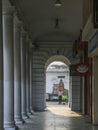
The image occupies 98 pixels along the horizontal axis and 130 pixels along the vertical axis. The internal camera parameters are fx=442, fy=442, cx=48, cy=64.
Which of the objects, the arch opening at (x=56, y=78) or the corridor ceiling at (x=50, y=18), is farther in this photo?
the arch opening at (x=56, y=78)

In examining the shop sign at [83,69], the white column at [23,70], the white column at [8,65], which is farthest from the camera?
the white column at [23,70]

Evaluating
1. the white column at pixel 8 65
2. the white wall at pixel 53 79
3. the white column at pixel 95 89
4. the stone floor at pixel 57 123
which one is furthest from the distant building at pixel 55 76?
the white column at pixel 8 65

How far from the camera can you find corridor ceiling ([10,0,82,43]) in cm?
2315

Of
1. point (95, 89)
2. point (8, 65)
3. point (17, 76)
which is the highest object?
point (8, 65)

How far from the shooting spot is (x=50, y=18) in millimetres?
27812

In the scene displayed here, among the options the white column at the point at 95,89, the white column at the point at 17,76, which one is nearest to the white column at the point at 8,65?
the white column at the point at 17,76

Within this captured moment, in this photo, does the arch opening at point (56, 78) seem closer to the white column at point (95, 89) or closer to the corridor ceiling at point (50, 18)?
the corridor ceiling at point (50, 18)

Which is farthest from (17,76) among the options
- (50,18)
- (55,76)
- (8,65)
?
(55,76)

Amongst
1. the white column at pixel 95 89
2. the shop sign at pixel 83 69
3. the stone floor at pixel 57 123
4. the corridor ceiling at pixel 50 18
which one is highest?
the corridor ceiling at pixel 50 18

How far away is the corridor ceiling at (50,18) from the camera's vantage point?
76.0ft

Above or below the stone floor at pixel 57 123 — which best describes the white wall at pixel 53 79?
above

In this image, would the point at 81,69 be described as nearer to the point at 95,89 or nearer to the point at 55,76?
the point at 95,89

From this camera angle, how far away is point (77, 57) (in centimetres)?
3509

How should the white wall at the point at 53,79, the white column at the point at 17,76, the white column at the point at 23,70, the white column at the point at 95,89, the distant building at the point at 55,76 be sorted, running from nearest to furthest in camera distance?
the white column at the point at 17,76 < the white column at the point at 95,89 < the white column at the point at 23,70 < the white wall at the point at 53,79 < the distant building at the point at 55,76
